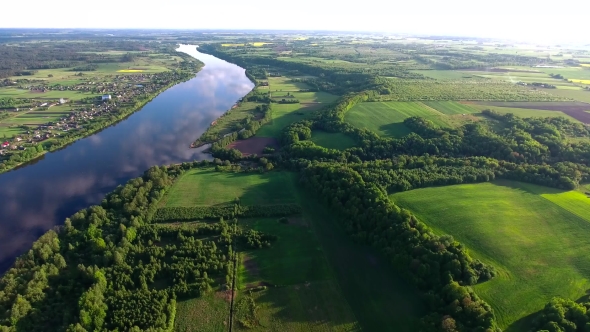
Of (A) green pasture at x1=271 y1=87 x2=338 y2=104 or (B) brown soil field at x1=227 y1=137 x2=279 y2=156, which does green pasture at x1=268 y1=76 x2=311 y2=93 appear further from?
(B) brown soil field at x1=227 y1=137 x2=279 y2=156

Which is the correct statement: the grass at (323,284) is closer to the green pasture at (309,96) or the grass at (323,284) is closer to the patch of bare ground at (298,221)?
the patch of bare ground at (298,221)

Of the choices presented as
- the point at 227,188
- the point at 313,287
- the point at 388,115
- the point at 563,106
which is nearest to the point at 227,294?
the point at 313,287

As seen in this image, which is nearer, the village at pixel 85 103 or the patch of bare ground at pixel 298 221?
the patch of bare ground at pixel 298 221

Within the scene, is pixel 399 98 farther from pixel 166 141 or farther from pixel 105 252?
pixel 105 252

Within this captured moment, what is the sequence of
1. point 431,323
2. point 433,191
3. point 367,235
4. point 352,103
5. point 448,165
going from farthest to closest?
1. point 352,103
2. point 448,165
3. point 433,191
4. point 367,235
5. point 431,323

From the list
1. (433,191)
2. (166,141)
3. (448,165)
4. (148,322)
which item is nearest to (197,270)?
(148,322)

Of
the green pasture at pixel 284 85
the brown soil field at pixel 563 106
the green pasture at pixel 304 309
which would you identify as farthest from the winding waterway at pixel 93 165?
the brown soil field at pixel 563 106
